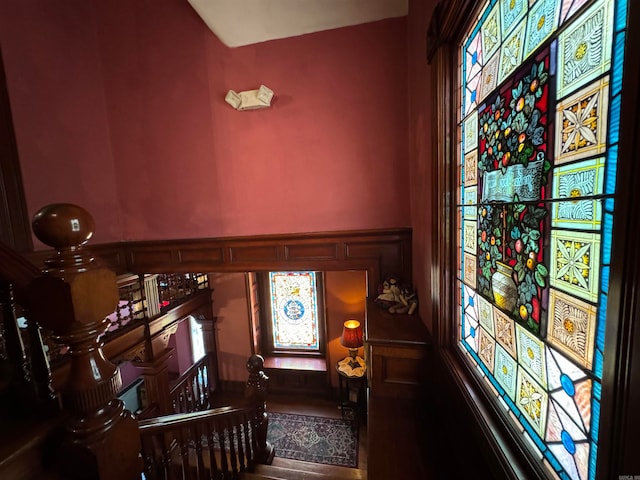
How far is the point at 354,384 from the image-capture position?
13.9 ft

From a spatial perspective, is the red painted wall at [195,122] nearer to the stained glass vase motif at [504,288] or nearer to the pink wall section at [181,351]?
the stained glass vase motif at [504,288]

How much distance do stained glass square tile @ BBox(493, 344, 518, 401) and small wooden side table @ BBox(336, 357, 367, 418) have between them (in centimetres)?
338

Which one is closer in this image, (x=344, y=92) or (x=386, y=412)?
(x=386, y=412)

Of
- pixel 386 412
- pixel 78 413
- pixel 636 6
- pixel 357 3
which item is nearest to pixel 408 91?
pixel 357 3

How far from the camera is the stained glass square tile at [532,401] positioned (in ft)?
2.50

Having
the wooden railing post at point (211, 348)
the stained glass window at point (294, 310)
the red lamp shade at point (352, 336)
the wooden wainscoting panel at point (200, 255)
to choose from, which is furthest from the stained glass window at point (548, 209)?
the wooden railing post at point (211, 348)

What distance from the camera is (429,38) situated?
4.85 ft

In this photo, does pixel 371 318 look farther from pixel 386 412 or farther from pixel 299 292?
pixel 299 292

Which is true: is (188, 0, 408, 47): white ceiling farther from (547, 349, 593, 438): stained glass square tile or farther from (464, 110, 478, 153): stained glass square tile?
(547, 349, 593, 438): stained glass square tile

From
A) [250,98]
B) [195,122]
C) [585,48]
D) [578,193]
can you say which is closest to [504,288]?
[578,193]

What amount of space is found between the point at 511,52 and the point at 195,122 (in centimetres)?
270

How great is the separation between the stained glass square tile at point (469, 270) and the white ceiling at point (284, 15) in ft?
7.07

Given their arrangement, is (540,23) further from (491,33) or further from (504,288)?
(504,288)

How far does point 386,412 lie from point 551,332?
3.88ft
